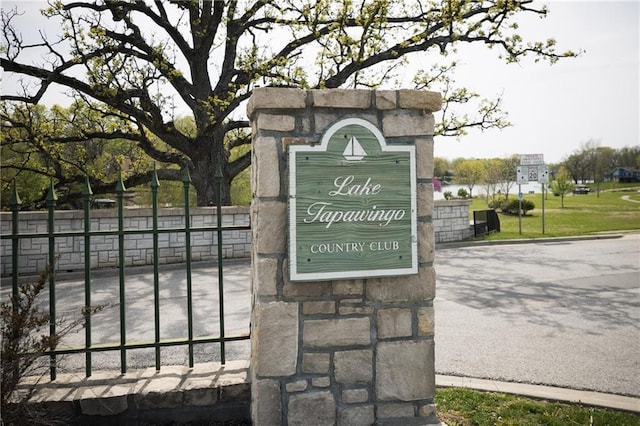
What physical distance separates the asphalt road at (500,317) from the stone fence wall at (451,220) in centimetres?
427

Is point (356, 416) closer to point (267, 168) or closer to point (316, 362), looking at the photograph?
point (316, 362)

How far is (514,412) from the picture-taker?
3096 millimetres

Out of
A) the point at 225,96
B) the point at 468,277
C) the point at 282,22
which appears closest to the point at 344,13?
the point at 282,22

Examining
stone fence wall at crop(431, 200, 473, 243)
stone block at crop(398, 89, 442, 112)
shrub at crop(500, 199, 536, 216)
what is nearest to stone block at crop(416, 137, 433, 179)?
stone block at crop(398, 89, 442, 112)

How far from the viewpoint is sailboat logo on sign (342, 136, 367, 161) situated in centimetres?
269

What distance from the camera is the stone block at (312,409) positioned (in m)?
2.66

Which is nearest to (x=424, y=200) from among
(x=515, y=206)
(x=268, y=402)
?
(x=268, y=402)

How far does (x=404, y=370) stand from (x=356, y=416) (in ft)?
1.37

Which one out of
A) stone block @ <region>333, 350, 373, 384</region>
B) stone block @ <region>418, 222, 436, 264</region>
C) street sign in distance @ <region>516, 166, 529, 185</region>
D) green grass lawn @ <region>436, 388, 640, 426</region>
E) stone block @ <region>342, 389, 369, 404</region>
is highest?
street sign in distance @ <region>516, 166, 529, 185</region>

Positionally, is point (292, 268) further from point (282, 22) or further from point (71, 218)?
point (282, 22)

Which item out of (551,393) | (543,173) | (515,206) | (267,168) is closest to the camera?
(267,168)

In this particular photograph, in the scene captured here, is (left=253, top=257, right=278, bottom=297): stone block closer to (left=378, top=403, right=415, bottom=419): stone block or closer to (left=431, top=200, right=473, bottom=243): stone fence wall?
(left=378, top=403, right=415, bottom=419): stone block

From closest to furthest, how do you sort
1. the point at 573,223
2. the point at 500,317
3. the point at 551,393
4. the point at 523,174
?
the point at 551,393 < the point at 500,317 < the point at 523,174 < the point at 573,223

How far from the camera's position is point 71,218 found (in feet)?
31.8
